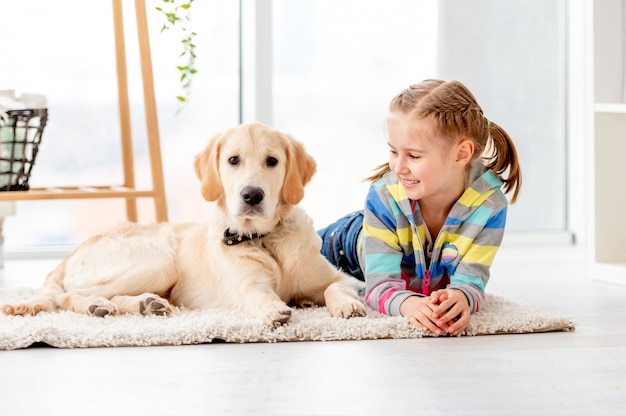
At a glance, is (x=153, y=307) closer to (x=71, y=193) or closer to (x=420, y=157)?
(x=420, y=157)

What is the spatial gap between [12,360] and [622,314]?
5.07ft

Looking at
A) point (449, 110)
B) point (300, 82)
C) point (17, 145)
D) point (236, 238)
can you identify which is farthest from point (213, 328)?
point (300, 82)

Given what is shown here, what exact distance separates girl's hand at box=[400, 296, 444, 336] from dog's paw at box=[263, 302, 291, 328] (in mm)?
282

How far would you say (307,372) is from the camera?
1722 mm

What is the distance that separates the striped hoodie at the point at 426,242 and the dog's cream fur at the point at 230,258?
102 millimetres

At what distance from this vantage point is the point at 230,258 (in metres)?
2.33

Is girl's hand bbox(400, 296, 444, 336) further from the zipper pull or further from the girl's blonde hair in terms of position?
the girl's blonde hair

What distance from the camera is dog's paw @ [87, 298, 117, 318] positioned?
Answer: 2.22 metres

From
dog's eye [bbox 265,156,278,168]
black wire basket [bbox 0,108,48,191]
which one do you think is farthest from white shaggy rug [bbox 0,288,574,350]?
black wire basket [bbox 0,108,48,191]

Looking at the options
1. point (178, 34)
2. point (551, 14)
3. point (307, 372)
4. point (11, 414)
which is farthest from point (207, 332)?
point (551, 14)

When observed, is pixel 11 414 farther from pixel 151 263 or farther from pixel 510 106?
pixel 510 106

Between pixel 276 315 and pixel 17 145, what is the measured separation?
1.49 m

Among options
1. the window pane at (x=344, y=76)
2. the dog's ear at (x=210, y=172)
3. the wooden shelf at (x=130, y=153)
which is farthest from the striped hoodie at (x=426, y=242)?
the window pane at (x=344, y=76)

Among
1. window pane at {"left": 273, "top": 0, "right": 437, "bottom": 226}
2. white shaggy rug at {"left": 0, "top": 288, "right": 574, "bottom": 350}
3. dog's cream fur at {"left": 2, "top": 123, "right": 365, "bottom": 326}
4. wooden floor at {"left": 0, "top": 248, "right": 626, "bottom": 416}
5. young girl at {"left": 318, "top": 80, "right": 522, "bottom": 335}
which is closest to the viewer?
wooden floor at {"left": 0, "top": 248, "right": 626, "bottom": 416}
